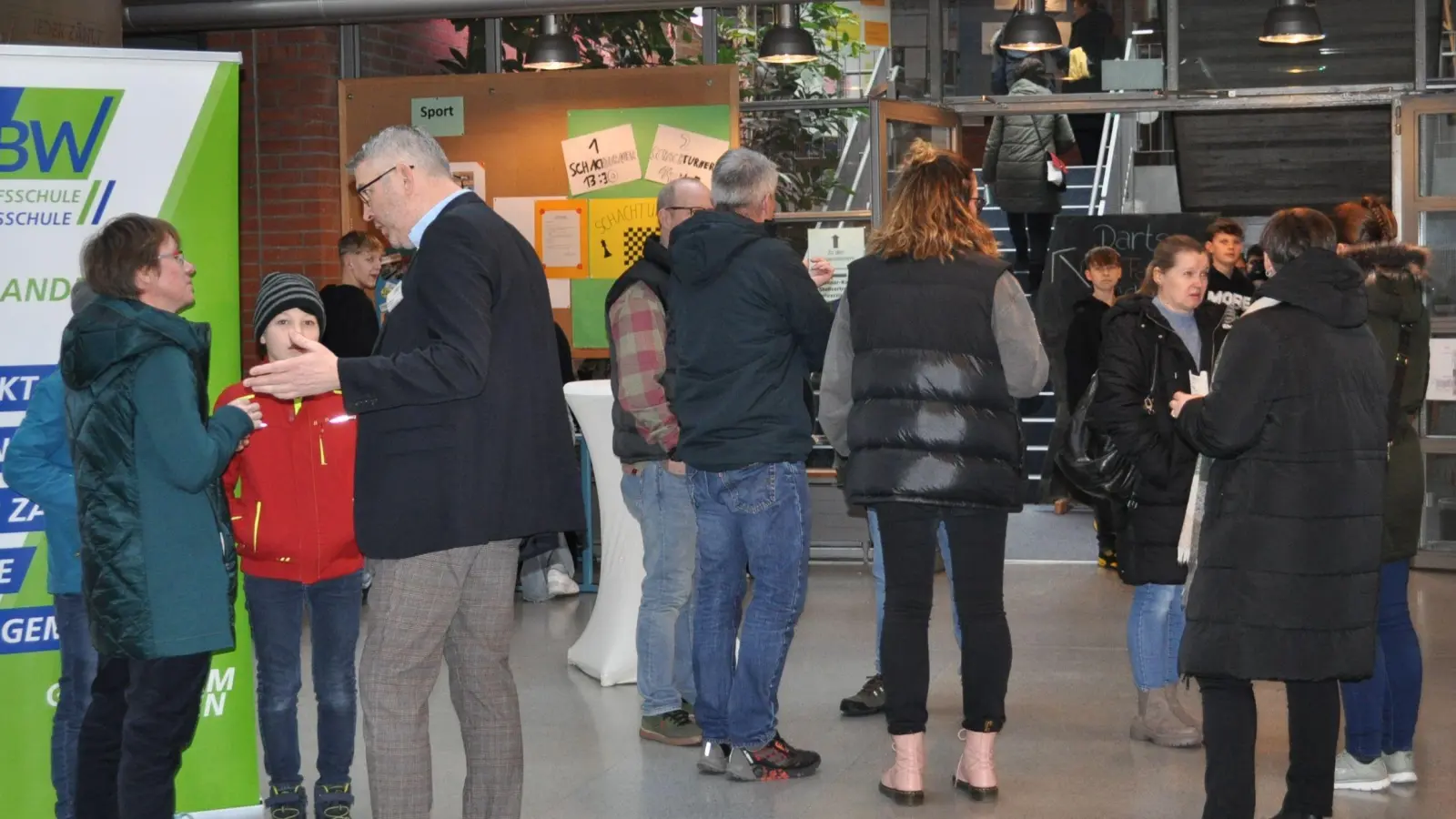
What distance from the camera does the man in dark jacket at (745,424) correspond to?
4469 millimetres

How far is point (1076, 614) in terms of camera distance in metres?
7.36

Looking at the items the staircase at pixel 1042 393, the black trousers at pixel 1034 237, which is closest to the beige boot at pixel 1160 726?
the staircase at pixel 1042 393

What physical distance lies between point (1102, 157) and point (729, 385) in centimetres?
1002

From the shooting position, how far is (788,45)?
8.61 metres

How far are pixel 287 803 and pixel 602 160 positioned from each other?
198 inches

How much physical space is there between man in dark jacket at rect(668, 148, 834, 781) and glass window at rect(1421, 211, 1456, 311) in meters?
5.20

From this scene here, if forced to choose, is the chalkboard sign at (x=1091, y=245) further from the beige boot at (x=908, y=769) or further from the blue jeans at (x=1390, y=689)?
the beige boot at (x=908, y=769)

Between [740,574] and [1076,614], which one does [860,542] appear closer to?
[1076,614]

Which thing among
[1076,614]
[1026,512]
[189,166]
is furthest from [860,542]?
[189,166]

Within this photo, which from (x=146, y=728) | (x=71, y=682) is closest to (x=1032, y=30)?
(x=71, y=682)

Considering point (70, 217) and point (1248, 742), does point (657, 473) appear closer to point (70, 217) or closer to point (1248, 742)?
point (70, 217)

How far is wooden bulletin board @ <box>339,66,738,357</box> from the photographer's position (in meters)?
8.70

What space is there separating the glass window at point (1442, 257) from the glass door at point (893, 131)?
2554mm

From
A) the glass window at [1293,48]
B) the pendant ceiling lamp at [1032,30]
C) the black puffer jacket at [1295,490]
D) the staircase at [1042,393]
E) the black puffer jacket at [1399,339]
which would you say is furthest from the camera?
the staircase at [1042,393]
